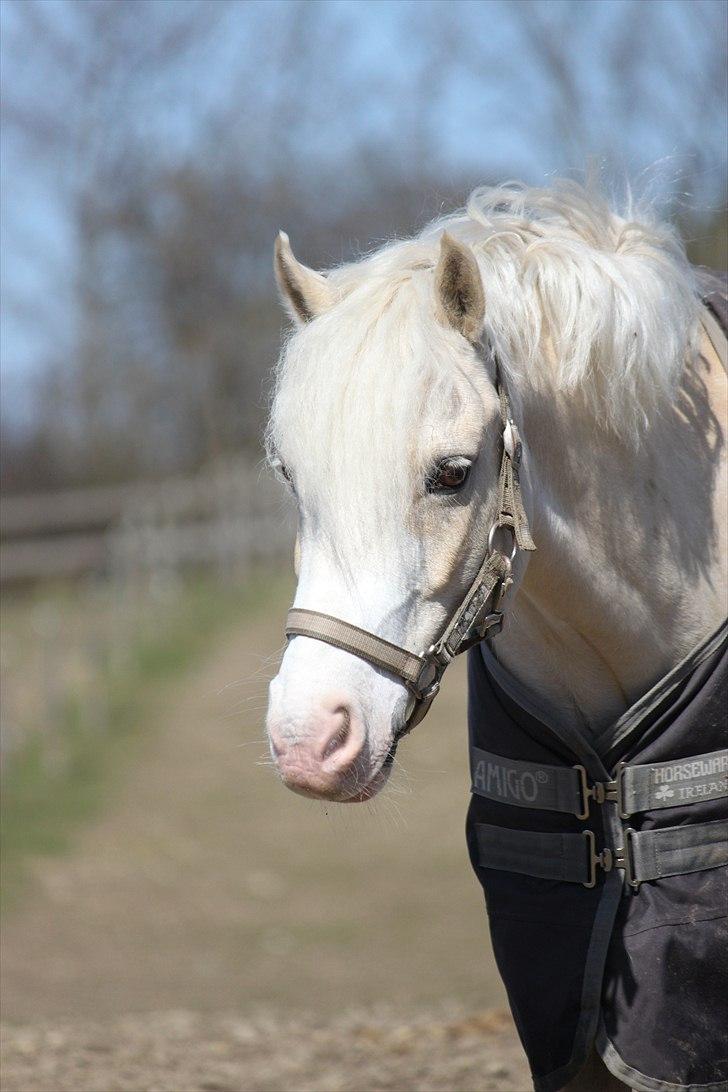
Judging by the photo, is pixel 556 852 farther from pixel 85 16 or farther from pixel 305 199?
pixel 305 199

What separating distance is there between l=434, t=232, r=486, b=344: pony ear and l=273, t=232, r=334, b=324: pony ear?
0.29 m

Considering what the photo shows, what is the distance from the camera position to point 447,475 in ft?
7.01

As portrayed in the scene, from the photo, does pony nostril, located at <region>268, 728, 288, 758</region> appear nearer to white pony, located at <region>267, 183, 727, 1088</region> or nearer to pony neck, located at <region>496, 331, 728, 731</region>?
white pony, located at <region>267, 183, 727, 1088</region>

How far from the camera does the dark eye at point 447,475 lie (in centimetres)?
213

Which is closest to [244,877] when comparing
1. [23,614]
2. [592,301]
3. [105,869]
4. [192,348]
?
[105,869]

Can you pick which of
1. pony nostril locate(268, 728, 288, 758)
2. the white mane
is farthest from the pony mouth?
the white mane

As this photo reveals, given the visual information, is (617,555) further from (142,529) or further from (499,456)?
(142,529)

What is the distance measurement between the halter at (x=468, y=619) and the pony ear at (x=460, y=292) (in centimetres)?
10

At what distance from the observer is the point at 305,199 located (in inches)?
880

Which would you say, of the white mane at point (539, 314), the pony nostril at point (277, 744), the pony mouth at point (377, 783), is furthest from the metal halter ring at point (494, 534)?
the pony nostril at point (277, 744)

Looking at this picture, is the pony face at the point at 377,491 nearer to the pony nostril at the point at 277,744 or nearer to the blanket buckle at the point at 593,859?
the pony nostril at the point at 277,744

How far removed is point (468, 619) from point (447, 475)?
0.25 metres

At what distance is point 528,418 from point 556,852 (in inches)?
33.0

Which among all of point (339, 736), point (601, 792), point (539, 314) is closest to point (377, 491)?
point (339, 736)
